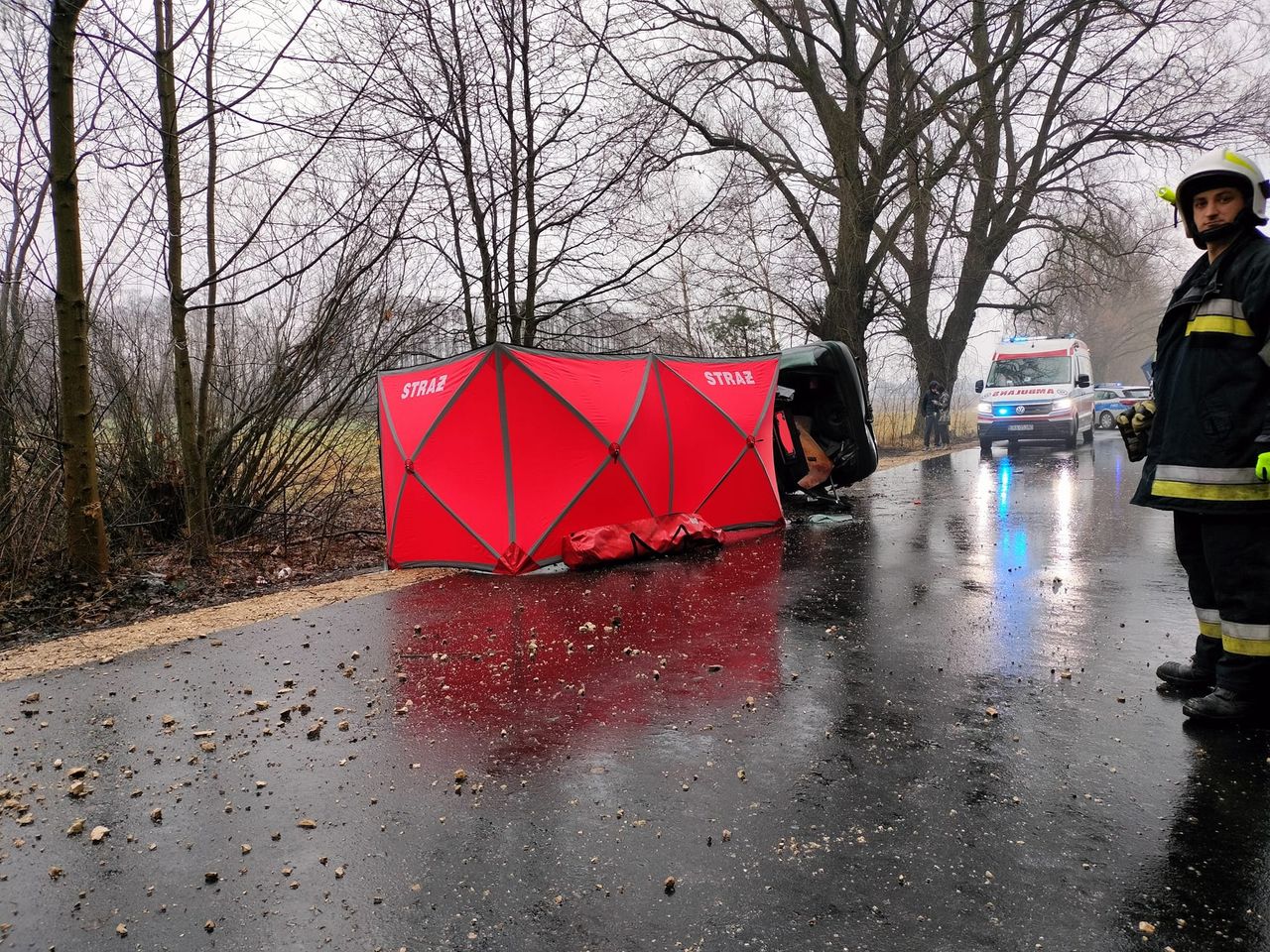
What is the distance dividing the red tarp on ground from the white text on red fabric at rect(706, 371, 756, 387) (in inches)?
13.4

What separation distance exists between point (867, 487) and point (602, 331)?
525 cm

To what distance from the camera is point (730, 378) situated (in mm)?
9711

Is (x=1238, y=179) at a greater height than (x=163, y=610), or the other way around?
(x=1238, y=179)

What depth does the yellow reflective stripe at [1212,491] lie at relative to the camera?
3.55m

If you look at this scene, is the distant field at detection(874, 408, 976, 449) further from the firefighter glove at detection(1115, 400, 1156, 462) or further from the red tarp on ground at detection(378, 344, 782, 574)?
the firefighter glove at detection(1115, 400, 1156, 462)

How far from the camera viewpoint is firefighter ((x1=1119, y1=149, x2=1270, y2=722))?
3.58 m

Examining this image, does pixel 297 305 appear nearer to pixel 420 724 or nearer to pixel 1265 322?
pixel 420 724

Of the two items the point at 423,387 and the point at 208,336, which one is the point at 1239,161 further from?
the point at 208,336

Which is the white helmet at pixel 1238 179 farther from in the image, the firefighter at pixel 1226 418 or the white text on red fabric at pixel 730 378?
the white text on red fabric at pixel 730 378

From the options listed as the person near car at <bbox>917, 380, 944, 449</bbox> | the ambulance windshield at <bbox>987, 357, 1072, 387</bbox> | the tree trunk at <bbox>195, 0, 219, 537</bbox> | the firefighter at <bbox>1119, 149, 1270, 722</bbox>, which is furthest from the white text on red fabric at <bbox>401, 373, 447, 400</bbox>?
the person near car at <bbox>917, 380, 944, 449</bbox>

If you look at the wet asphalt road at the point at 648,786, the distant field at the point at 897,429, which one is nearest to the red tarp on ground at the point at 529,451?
the wet asphalt road at the point at 648,786

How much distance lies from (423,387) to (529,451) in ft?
4.50

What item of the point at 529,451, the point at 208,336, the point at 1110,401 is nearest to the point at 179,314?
the point at 208,336

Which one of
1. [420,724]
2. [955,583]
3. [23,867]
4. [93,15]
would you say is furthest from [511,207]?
[23,867]
